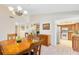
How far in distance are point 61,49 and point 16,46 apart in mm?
810

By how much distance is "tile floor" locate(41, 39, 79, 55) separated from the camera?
1.65 meters

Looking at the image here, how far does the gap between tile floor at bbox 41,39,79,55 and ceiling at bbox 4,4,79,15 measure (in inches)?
21.9

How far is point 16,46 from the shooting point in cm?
179

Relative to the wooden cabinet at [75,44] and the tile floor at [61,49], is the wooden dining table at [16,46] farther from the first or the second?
the wooden cabinet at [75,44]

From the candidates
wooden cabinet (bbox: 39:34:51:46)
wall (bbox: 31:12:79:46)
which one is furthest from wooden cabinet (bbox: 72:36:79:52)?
wooden cabinet (bbox: 39:34:51:46)

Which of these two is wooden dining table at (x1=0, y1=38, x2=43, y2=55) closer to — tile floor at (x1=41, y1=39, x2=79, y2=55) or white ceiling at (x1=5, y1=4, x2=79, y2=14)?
tile floor at (x1=41, y1=39, x2=79, y2=55)

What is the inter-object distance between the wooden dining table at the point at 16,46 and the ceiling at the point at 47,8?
21.8 inches

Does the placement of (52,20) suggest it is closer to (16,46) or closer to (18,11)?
(18,11)

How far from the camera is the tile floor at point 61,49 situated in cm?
165

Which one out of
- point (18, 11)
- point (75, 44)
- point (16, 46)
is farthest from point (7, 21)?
point (75, 44)

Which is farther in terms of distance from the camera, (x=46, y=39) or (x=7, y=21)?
(x=46, y=39)

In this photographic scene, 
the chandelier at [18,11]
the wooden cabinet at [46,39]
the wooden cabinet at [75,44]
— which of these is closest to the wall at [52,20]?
the wooden cabinet at [46,39]

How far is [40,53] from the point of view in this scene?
5.56ft
